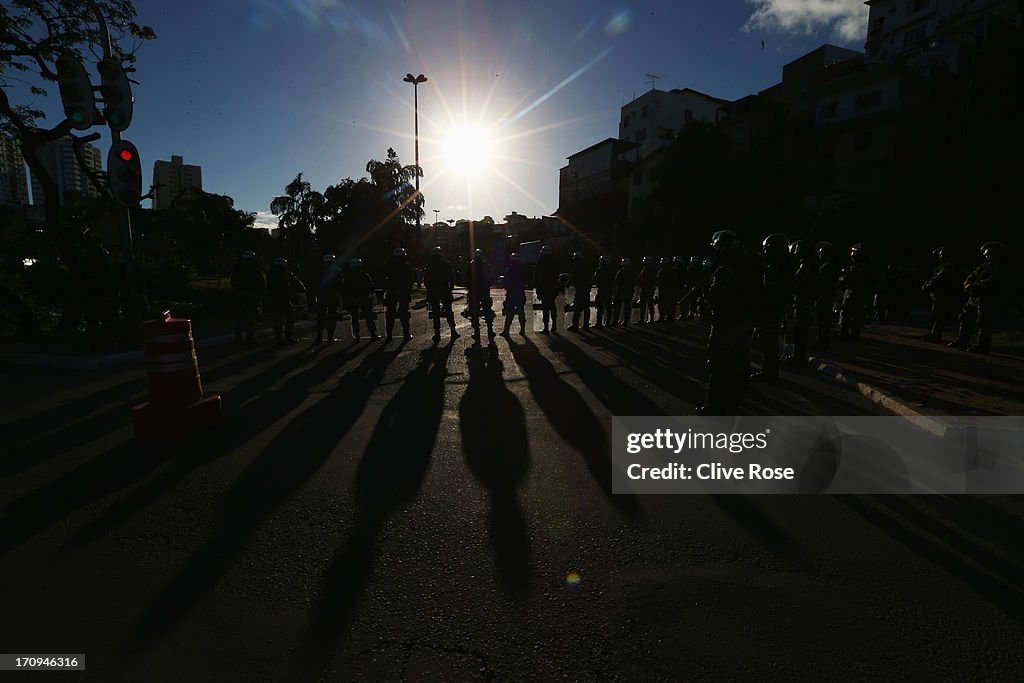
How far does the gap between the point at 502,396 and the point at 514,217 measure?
98.7m

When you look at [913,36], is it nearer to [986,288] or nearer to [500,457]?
[986,288]

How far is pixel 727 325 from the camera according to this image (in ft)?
17.9

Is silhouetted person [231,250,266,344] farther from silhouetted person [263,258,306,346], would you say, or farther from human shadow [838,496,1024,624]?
human shadow [838,496,1024,624]

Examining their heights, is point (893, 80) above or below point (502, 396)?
above

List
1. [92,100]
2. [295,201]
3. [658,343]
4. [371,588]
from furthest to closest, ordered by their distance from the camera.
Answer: [295,201]
[658,343]
[92,100]
[371,588]

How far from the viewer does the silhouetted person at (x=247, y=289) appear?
10336 millimetres

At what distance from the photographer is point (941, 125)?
31.5 m

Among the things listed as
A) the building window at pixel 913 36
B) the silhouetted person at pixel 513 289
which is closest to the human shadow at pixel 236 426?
the silhouetted person at pixel 513 289

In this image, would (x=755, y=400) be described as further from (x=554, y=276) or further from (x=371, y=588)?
(x=554, y=276)

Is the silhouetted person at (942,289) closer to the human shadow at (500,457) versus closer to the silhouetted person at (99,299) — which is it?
the human shadow at (500,457)

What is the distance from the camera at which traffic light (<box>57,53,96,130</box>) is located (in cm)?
757

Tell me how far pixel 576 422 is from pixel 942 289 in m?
9.30

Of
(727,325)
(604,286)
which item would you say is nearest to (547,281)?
(604,286)

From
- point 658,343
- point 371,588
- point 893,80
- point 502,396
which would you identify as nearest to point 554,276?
point 658,343
